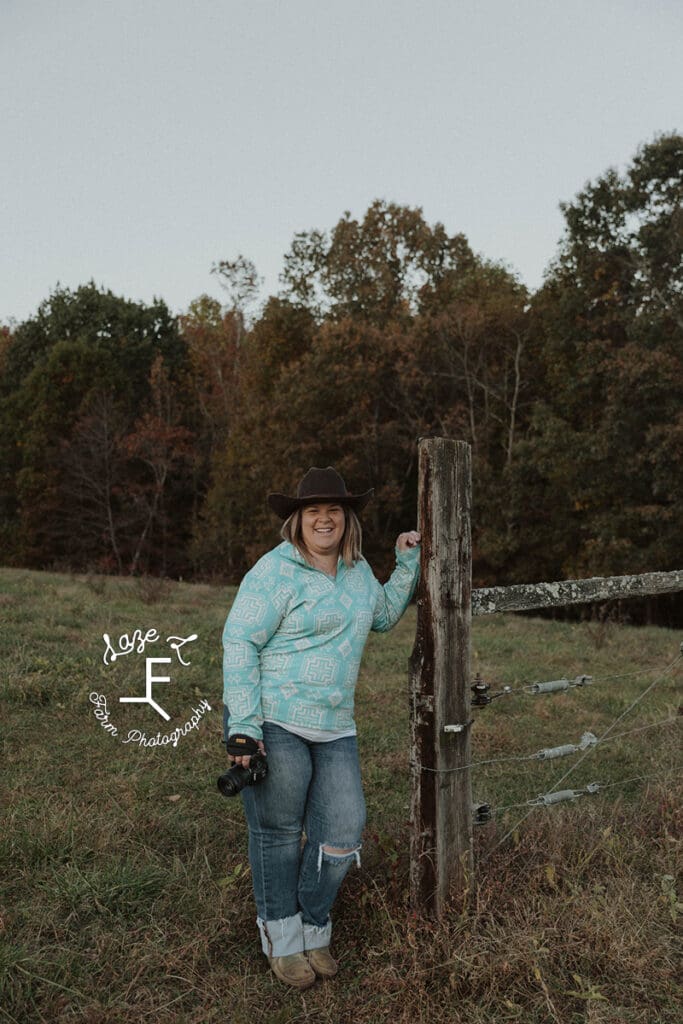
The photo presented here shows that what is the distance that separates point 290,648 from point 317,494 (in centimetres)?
67

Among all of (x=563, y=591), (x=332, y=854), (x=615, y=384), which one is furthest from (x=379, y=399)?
(x=332, y=854)

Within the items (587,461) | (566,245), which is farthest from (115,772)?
(566,245)

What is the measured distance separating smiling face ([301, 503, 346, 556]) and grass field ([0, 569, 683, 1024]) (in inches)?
60.4

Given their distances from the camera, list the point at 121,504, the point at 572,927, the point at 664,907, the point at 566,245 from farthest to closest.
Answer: the point at 121,504, the point at 566,245, the point at 664,907, the point at 572,927

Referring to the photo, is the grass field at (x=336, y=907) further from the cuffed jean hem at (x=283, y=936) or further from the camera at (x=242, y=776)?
the camera at (x=242, y=776)

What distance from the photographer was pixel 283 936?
344 cm

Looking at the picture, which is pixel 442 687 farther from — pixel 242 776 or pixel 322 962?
pixel 322 962

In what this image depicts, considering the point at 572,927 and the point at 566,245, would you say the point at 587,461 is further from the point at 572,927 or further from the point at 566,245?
the point at 572,927

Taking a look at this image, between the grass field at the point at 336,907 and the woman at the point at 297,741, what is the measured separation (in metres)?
0.22

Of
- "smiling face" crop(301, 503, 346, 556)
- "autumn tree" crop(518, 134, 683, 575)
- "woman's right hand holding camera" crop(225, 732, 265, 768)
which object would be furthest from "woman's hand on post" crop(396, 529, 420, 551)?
"autumn tree" crop(518, 134, 683, 575)

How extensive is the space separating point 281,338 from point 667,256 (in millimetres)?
14898

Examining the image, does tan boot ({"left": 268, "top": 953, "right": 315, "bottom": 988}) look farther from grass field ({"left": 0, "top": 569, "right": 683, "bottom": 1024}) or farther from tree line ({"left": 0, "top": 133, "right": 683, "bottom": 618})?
tree line ({"left": 0, "top": 133, "right": 683, "bottom": 618})

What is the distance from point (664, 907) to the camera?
12.3 ft

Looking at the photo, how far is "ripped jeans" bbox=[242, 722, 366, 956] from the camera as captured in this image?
341 cm
